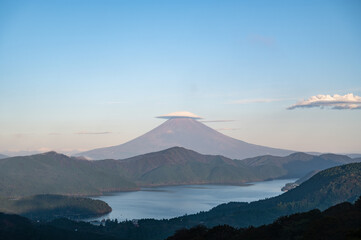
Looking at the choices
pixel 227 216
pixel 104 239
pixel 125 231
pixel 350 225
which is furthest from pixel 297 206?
pixel 350 225

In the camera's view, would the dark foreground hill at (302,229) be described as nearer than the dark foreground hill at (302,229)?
Yes

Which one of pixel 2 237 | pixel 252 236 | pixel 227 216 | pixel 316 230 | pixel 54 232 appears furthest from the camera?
pixel 227 216

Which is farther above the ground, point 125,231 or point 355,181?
point 355,181

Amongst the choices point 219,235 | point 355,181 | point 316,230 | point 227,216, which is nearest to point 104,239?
point 227,216

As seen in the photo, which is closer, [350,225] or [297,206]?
[350,225]

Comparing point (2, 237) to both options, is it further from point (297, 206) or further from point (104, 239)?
point (297, 206)

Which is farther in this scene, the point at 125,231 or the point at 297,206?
the point at 297,206

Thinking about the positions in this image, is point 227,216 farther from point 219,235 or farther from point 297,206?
point 219,235

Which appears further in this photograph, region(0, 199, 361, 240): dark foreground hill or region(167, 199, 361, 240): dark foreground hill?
region(167, 199, 361, 240): dark foreground hill

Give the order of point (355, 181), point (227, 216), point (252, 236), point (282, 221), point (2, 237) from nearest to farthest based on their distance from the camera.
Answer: point (252, 236) → point (282, 221) → point (2, 237) → point (227, 216) → point (355, 181)
